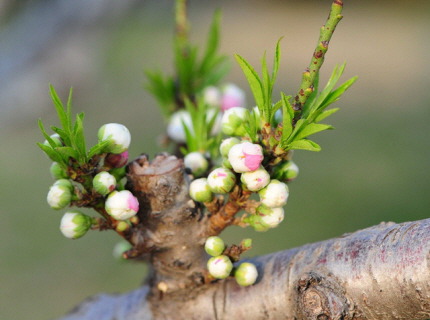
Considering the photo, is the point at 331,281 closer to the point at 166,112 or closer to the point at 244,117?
the point at 244,117

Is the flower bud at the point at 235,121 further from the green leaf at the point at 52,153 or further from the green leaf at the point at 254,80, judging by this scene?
the green leaf at the point at 52,153

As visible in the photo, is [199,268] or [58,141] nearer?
[58,141]

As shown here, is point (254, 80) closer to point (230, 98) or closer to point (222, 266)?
point (222, 266)

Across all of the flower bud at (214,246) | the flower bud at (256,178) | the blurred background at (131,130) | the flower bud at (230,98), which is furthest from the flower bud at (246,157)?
the blurred background at (131,130)

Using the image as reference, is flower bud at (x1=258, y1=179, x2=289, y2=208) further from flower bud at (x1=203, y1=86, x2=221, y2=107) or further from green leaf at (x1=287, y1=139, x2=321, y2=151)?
flower bud at (x1=203, y1=86, x2=221, y2=107)

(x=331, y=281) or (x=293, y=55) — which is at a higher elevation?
(x=293, y=55)

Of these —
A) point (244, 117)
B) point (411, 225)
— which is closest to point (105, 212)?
point (244, 117)
